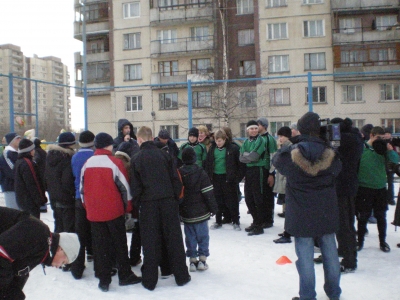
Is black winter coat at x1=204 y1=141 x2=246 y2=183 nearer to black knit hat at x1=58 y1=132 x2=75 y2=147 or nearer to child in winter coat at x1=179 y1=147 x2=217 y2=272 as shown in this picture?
child in winter coat at x1=179 y1=147 x2=217 y2=272

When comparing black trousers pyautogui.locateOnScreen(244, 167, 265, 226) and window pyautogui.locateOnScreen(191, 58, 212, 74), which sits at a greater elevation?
window pyautogui.locateOnScreen(191, 58, 212, 74)

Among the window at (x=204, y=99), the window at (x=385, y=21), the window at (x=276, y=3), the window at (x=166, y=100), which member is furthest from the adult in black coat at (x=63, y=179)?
the window at (x=385, y=21)

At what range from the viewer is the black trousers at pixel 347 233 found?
15.8 feet

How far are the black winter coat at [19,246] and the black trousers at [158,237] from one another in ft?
8.16

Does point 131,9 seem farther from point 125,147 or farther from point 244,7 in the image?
point 125,147

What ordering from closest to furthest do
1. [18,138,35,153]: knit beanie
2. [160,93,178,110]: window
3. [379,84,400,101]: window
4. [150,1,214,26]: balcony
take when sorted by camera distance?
[18,138,35,153]: knit beanie → [160,93,178,110]: window → [379,84,400,101]: window → [150,1,214,26]: balcony

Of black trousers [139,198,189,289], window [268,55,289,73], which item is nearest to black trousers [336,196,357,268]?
black trousers [139,198,189,289]

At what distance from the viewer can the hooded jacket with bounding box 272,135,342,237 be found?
152 inches

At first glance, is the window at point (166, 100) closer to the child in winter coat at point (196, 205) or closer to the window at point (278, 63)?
the window at point (278, 63)

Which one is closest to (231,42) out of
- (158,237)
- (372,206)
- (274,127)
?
(274,127)

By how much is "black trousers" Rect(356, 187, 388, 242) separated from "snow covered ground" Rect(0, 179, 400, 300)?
1.25 feet

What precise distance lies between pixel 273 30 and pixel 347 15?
19.6 ft

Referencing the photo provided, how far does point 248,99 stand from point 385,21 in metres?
17.0

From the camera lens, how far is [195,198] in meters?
5.27
